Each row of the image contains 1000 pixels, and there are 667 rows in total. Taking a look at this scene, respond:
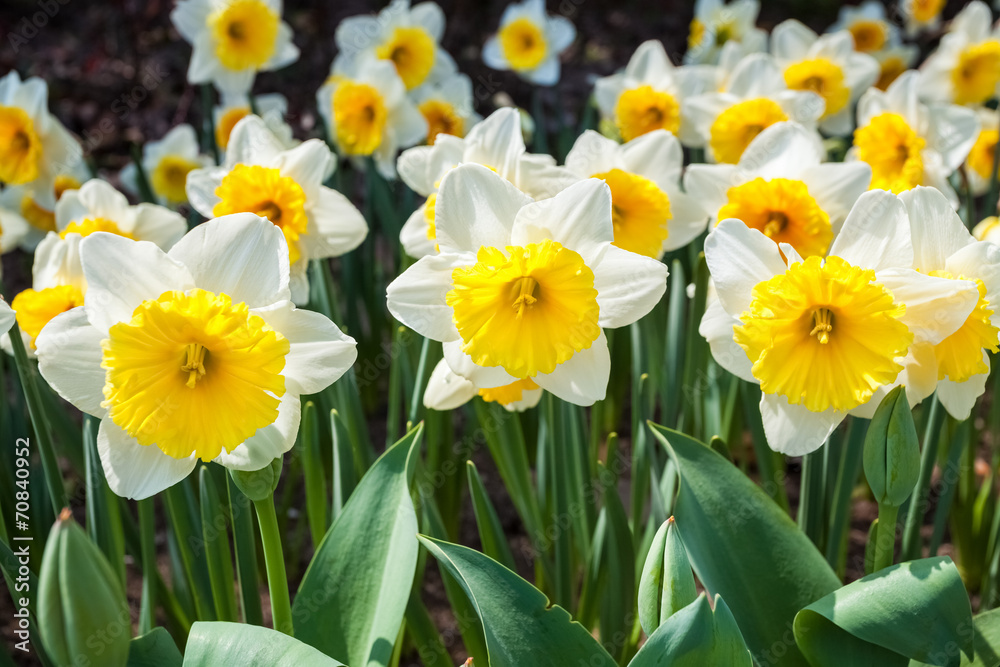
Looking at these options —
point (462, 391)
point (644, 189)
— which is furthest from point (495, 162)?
point (462, 391)

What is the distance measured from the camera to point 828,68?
2.38 m

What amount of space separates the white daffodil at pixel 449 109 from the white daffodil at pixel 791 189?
107 centimetres

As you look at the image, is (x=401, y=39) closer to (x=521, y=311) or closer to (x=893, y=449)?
(x=521, y=311)

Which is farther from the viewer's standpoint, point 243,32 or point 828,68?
point 243,32

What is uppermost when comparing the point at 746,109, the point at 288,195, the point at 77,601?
the point at 746,109

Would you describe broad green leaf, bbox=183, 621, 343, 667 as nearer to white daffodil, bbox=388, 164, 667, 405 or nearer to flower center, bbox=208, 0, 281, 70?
white daffodil, bbox=388, 164, 667, 405

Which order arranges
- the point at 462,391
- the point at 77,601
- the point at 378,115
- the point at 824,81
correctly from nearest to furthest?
the point at 77,601, the point at 462,391, the point at 378,115, the point at 824,81

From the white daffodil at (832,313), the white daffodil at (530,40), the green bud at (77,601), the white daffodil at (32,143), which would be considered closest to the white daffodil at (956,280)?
the white daffodil at (832,313)

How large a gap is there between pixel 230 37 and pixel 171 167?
0.43 meters

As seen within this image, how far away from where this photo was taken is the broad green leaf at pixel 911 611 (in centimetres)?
106

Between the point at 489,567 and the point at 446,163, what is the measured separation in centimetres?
73

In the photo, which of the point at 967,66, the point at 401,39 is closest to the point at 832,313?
the point at 401,39

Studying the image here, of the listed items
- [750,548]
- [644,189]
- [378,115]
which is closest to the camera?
Result: [750,548]

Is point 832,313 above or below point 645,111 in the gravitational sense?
below
